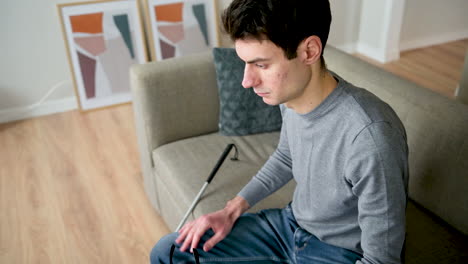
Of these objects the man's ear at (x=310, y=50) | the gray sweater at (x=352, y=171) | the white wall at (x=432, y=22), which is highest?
the man's ear at (x=310, y=50)

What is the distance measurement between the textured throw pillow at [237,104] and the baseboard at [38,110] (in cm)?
174

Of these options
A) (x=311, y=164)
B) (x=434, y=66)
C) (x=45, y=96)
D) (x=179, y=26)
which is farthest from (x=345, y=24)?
(x=311, y=164)

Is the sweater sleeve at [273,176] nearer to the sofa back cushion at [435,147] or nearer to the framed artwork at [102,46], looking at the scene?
the sofa back cushion at [435,147]

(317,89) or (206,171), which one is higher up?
(317,89)

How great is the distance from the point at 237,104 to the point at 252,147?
21 cm

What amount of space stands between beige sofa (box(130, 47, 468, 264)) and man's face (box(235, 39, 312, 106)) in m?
0.60

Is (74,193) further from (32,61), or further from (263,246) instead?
(263,246)

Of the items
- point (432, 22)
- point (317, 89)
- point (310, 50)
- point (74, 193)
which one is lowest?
point (74, 193)

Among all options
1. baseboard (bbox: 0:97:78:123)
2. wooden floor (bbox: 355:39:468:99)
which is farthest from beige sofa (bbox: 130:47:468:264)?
wooden floor (bbox: 355:39:468:99)

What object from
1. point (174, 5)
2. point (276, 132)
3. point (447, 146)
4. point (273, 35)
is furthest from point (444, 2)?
point (273, 35)

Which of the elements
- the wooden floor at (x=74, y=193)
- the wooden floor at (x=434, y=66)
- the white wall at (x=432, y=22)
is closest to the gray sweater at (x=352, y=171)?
the wooden floor at (x=74, y=193)

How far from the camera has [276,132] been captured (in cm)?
196

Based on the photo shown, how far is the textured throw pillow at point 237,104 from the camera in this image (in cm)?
188

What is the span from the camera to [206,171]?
67.6 inches
